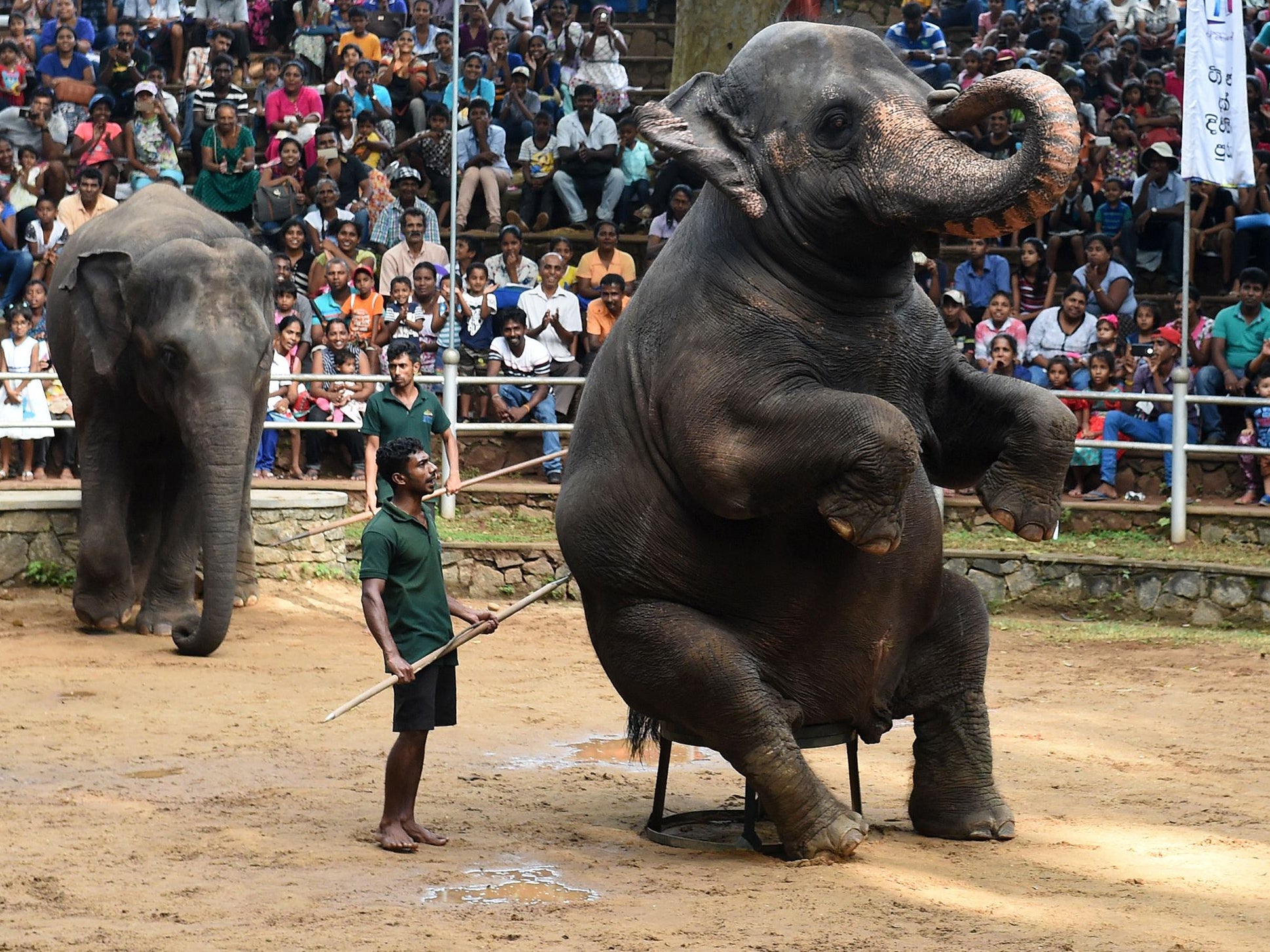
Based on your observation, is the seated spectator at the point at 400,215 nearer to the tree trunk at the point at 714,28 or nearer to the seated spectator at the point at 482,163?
the seated spectator at the point at 482,163

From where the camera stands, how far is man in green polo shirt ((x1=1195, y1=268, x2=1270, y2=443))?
1380 centimetres

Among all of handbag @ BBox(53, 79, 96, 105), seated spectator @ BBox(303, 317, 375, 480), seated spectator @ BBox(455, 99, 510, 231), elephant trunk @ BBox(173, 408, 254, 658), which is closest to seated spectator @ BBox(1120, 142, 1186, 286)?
seated spectator @ BBox(455, 99, 510, 231)

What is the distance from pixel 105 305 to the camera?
1012 centimetres

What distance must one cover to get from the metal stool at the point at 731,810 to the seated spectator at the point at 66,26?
49.2 feet

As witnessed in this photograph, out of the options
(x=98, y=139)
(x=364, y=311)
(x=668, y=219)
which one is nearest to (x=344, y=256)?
(x=364, y=311)

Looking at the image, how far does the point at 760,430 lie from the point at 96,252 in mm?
6205

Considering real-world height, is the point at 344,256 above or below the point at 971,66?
below

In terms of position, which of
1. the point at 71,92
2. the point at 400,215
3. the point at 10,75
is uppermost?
the point at 10,75

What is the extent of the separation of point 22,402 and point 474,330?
12.6ft

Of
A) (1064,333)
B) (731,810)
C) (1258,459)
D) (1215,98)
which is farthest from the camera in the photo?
(1064,333)

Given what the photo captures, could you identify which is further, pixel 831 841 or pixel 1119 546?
pixel 1119 546

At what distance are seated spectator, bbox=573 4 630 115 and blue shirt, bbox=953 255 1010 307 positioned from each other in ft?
16.8

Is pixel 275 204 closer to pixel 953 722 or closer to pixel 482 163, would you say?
pixel 482 163

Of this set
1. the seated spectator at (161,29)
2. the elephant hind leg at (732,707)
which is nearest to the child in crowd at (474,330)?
the seated spectator at (161,29)
